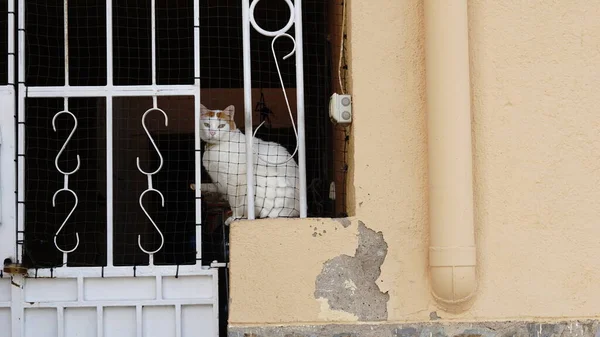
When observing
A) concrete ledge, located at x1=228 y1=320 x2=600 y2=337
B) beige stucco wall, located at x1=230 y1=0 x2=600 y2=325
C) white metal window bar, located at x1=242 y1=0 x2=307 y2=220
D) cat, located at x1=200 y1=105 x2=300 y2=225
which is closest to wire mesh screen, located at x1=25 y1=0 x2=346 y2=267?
cat, located at x1=200 y1=105 x2=300 y2=225

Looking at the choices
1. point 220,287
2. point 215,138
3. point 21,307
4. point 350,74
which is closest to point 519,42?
point 350,74

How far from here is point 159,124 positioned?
500cm

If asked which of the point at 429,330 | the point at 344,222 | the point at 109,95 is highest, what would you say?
the point at 109,95

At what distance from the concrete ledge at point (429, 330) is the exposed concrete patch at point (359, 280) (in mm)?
66

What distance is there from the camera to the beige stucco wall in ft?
11.1

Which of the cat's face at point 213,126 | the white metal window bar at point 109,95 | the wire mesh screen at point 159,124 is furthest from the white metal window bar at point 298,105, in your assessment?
the cat's face at point 213,126

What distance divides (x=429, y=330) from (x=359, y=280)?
0.38 m

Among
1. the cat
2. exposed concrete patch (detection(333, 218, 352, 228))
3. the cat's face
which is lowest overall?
exposed concrete patch (detection(333, 218, 352, 228))

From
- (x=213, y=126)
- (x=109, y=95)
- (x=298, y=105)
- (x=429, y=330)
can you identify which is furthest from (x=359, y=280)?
(x=109, y=95)

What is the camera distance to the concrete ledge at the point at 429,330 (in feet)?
11.0

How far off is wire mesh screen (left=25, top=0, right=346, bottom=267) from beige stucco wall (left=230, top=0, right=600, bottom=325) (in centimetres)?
41

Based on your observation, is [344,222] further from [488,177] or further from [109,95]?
[109,95]

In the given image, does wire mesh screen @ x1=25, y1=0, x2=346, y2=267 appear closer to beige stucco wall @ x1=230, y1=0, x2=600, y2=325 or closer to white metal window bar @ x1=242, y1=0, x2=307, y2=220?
white metal window bar @ x1=242, y1=0, x2=307, y2=220

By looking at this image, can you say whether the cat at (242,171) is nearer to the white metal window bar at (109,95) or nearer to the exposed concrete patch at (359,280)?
the white metal window bar at (109,95)
